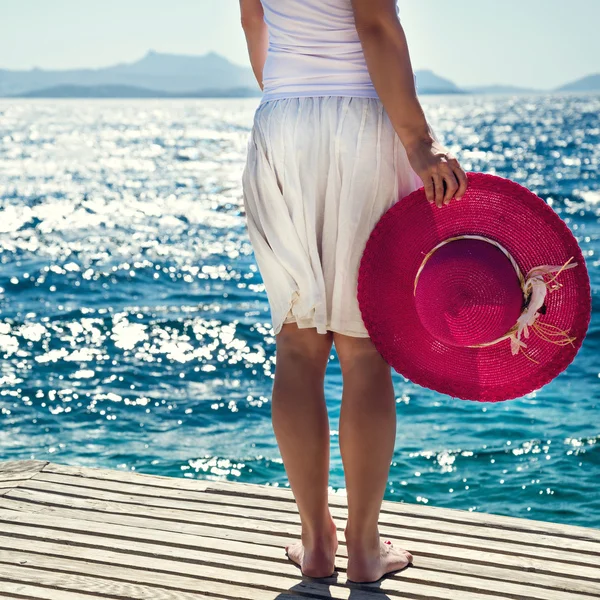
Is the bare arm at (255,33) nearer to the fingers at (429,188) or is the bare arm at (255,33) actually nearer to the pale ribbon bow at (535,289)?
the fingers at (429,188)

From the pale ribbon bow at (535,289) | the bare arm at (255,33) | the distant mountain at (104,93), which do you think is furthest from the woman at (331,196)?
the distant mountain at (104,93)

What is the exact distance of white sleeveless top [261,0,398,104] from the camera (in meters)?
1.99

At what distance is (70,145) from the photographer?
Answer: 3625 centimetres

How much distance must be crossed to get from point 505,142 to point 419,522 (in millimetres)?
37572

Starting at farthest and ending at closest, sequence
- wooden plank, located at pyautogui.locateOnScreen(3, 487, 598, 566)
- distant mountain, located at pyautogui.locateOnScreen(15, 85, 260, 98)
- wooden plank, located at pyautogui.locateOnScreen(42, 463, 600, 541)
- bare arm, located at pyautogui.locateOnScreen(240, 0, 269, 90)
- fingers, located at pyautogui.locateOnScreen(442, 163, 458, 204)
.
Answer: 1. distant mountain, located at pyautogui.locateOnScreen(15, 85, 260, 98)
2. wooden plank, located at pyautogui.locateOnScreen(42, 463, 600, 541)
3. wooden plank, located at pyautogui.locateOnScreen(3, 487, 598, 566)
4. bare arm, located at pyautogui.locateOnScreen(240, 0, 269, 90)
5. fingers, located at pyautogui.locateOnScreen(442, 163, 458, 204)

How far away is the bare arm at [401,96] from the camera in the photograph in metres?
1.90

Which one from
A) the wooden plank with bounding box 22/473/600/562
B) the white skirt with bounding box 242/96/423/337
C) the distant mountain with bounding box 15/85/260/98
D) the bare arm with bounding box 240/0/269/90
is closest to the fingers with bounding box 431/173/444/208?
the white skirt with bounding box 242/96/423/337

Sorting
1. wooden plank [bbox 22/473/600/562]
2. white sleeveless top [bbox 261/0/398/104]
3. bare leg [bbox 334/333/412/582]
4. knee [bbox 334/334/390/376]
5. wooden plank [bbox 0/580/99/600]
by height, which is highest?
white sleeveless top [bbox 261/0/398/104]

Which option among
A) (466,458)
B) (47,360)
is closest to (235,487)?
(466,458)

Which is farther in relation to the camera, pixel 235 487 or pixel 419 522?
pixel 235 487

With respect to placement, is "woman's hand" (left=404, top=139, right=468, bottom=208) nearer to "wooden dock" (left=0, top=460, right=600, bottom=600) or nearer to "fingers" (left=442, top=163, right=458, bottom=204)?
"fingers" (left=442, top=163, right=458, bottom=204)

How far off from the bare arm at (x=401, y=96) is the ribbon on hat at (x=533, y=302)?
7.8 inches

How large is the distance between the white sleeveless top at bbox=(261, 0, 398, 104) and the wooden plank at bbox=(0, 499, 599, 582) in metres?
1.12

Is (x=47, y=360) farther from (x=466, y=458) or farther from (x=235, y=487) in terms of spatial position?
(x=235, y=487)
